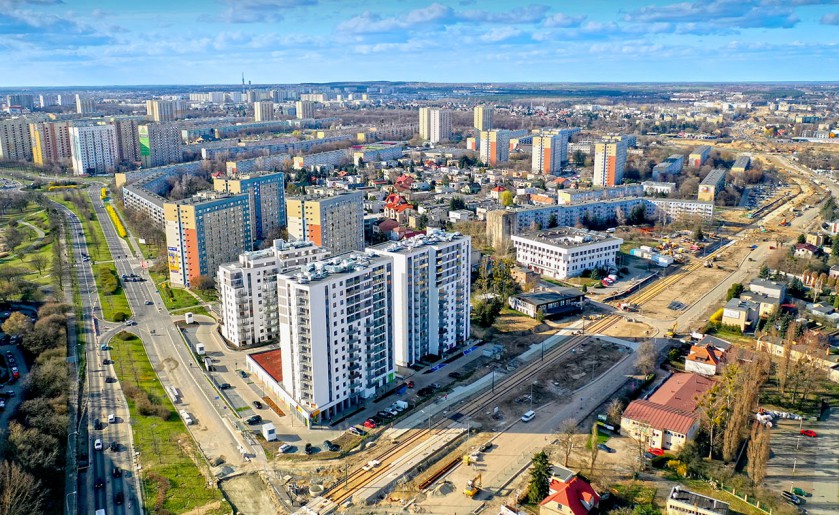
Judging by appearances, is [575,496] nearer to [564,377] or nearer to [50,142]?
[564,377]

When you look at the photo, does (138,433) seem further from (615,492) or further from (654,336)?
(654,336)

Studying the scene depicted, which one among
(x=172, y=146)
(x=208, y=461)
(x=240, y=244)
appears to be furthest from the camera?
(x=172, y=146)

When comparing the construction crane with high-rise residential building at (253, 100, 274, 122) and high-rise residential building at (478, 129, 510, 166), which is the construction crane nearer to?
high-rise residential building at (478, 129, 510, 166)

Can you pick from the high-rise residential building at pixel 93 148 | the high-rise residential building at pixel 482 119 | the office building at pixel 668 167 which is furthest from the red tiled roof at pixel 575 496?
the high-rise residential building at pixel 482 119

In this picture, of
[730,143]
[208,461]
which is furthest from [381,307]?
[730,143]

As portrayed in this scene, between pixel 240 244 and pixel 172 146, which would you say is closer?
pixel 240 244

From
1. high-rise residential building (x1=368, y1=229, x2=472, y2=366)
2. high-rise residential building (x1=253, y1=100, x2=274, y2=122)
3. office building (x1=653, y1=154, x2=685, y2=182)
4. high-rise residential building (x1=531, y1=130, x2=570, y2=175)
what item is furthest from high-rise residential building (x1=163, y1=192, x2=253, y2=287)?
high-rise residential building (x1=253, y1=100, x2=274, y2=122)
